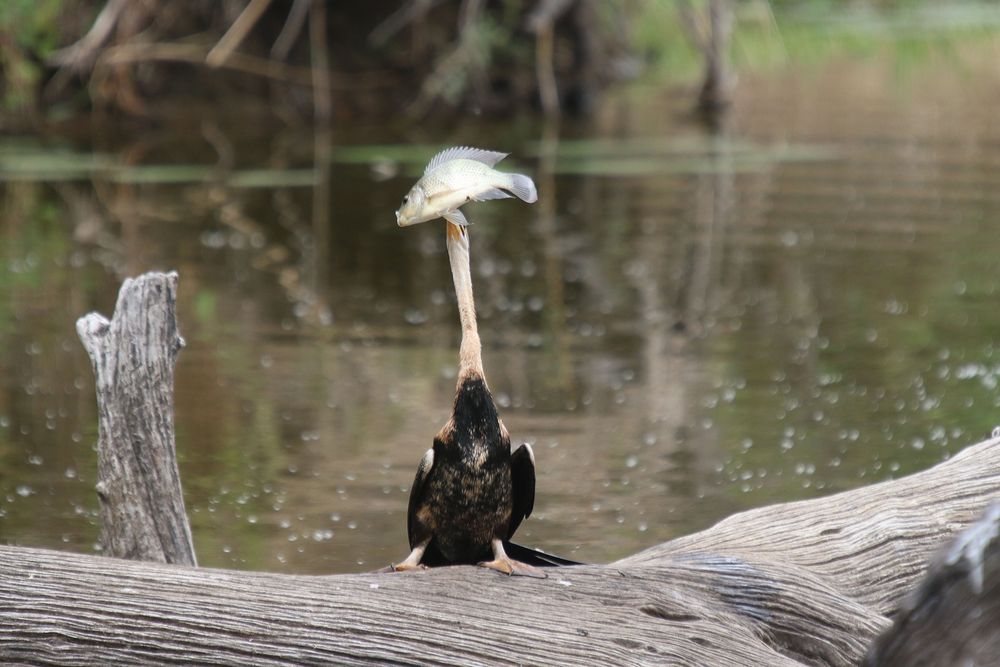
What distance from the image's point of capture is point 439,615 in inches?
124

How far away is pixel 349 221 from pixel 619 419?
6.25m

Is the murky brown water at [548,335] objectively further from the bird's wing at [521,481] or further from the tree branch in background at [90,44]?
the tree branch in background at [90,44]

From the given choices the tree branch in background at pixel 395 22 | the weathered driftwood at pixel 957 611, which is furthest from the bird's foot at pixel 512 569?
the tree branch in background at pixel 395 22

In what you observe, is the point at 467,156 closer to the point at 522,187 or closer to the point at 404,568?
the point at 522,187

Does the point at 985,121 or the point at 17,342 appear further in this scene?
the point at 985,121

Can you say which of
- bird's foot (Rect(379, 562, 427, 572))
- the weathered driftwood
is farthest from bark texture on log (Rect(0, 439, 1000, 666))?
the weathered driftwood

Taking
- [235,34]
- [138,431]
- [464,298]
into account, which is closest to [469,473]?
[464,298]

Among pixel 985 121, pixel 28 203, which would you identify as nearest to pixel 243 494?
pixel 28 203

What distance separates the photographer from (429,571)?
3.36 m

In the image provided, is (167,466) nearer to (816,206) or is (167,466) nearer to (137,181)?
(816,206)

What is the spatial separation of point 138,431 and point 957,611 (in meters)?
2.38

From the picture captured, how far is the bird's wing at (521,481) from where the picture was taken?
3.49 m

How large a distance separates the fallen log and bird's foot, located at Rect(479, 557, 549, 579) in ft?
0.07

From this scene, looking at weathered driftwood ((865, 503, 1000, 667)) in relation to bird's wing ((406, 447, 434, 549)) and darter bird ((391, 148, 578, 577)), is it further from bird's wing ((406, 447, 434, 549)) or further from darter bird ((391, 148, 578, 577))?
bird's wing ((406, 447, 434, 549))
